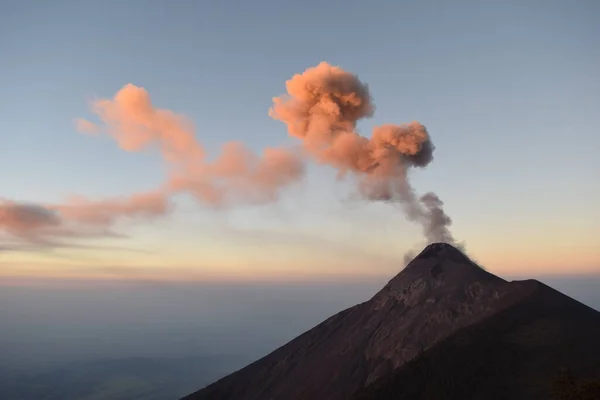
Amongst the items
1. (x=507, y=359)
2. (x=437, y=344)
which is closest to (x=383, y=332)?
(x=437, y=344)

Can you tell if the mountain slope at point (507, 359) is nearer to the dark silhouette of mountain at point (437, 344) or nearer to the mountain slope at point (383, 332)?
the dark silhouette of mountain at point (437, 344)

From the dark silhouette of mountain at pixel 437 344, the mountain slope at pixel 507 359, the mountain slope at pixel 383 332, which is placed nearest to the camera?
the mountain slope at pixel 507 359

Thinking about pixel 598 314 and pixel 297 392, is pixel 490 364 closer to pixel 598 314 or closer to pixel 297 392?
pixel 598 314

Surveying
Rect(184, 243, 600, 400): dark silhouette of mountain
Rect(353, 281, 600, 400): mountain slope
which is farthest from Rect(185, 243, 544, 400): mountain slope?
Rect(353, 281, 600, 400): mountain slope

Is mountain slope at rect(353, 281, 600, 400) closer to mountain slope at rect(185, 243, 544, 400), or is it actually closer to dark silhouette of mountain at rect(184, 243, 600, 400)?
dark silhouette of mountain at rect(184, 243, 600, 400)

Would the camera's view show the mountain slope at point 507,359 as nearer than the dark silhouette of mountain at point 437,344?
Yes

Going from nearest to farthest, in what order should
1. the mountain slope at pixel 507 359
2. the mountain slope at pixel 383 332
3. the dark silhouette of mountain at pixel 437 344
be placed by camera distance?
the mountain slope at pixel 507 359
the dark silhouette of mountain at pixel 437 344
the mountain slope at pixel 383 332

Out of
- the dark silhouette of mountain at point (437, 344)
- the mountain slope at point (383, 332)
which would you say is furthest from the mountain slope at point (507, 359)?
the mountain slope at point (383, 332)

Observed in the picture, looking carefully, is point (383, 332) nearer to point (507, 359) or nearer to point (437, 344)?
point (437, 344)
